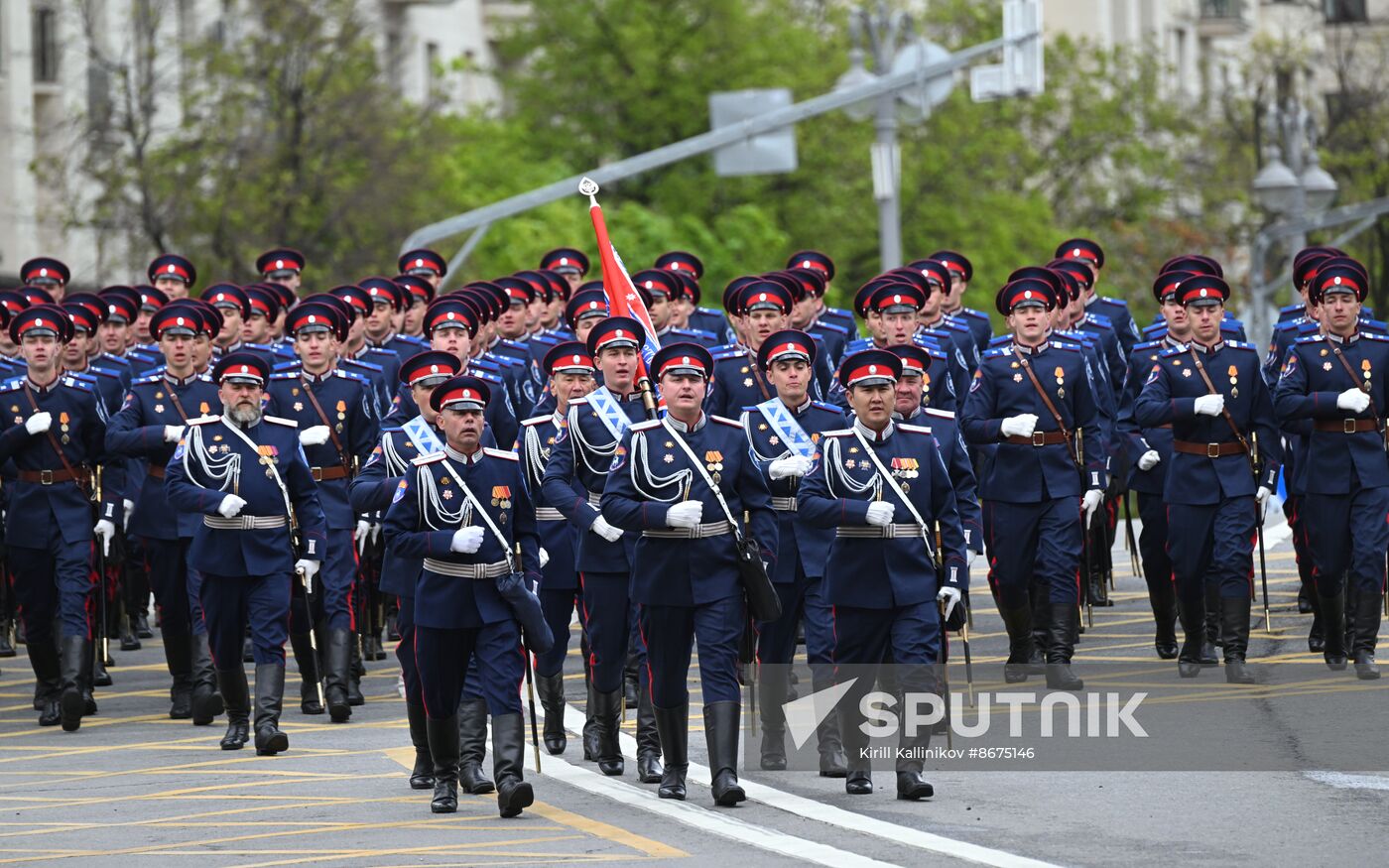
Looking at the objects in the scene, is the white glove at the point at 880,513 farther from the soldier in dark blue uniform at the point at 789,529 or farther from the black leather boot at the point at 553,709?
the black leather boot at the point at 553,709

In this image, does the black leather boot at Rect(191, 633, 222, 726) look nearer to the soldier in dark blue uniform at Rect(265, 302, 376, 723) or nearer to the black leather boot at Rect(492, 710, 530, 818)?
the soldier in dark blue uniform at Rect(265, 302, 376, 723)

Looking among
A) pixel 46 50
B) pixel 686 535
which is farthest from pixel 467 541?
pixel 46 50

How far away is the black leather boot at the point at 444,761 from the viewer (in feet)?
40.7

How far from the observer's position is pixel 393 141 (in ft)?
130

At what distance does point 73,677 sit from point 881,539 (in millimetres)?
5555

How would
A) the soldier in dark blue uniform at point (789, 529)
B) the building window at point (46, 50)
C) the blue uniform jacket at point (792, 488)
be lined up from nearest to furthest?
the soldier in dark blue uniform at point (789, 529) → the blue uniform jacket at point (792, 488) → the building window at point (46, 50)

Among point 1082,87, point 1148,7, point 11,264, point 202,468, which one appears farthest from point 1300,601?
point 1148,7

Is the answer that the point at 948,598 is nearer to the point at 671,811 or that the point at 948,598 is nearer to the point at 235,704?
the point at 671,811

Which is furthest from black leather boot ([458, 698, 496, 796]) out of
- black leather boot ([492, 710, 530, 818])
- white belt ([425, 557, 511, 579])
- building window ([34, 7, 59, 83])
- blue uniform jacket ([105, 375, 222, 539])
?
building window ([34, 7, 59, 83])

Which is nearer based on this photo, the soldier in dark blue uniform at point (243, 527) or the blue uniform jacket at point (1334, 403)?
the soldier in dark blue uniform at point (243, 527)

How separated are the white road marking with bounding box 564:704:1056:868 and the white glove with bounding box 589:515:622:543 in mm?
1187

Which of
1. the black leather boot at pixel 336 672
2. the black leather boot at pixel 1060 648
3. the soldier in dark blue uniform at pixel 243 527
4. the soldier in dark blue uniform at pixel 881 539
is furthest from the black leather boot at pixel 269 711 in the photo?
the black leather boot at pixel 1060 648

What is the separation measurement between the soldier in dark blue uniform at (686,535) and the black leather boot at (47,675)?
4971 millimetres

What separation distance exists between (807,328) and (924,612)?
5459mm
